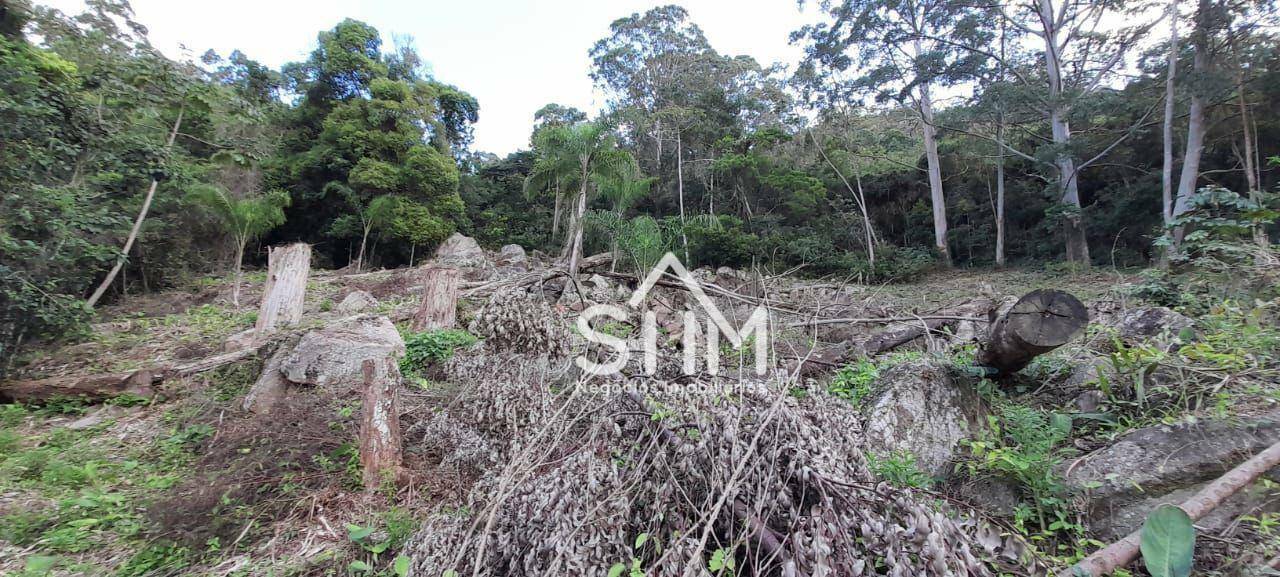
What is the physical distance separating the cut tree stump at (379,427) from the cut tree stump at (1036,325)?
11.9 feet

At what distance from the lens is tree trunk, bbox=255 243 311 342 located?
6465 mm

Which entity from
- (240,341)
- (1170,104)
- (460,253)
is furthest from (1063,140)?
(240,341)

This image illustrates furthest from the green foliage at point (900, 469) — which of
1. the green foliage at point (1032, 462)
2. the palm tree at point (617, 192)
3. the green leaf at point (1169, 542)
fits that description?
the palm tree at point (617, 192)

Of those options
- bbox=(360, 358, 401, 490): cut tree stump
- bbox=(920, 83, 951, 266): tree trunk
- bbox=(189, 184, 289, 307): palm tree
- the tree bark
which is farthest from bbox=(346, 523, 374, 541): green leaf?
bbox=(920, 83, 951, 266): tree trunk

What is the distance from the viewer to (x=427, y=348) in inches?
227

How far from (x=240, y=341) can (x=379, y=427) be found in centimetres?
410

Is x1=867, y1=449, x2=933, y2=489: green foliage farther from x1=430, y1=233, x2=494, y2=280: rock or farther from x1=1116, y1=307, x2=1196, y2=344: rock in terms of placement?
x1=430, y1=233, x2=494, y2=280: rock

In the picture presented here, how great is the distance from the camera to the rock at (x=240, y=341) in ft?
18.6

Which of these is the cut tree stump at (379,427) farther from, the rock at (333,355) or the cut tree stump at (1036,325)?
the cut tree stump at (1036,325)

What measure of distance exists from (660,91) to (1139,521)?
2092 centimetres

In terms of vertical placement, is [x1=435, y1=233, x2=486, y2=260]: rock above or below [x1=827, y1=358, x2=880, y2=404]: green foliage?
above

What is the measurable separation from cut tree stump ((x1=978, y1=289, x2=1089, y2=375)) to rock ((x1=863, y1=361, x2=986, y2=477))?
34 cm

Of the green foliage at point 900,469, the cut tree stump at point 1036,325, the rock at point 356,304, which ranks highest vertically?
the rock at point 356,304

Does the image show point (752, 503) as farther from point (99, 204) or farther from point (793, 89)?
point (793, 89)
